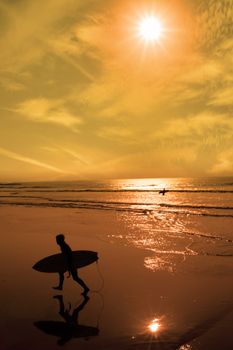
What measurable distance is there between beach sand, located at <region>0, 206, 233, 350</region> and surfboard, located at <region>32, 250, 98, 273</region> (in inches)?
23.2

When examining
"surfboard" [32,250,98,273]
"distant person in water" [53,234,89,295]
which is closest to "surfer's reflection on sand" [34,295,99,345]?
"distant person in water" [53,234,89,295]

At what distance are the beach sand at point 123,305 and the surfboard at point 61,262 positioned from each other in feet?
1.94

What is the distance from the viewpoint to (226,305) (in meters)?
9.43

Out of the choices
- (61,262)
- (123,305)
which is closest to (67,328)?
(123,305)

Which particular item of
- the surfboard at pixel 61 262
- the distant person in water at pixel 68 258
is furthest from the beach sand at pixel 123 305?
the surfboard at pixel 61 262

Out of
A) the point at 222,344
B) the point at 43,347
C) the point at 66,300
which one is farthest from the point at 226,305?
the point at 43,347

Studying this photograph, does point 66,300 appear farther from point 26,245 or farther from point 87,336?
point 26,245

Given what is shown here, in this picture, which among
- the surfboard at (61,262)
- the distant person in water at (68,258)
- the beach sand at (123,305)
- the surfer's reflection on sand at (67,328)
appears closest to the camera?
the beach sand at (123,305)

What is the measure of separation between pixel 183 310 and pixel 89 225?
17045 mm

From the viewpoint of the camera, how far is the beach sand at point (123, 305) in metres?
7.48

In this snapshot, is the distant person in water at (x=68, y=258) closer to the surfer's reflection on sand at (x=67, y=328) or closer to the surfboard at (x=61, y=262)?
the surfboard at (x=61, y=262)

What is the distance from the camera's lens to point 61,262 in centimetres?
1095

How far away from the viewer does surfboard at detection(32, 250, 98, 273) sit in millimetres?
10836

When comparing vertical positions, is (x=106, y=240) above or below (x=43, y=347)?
above
